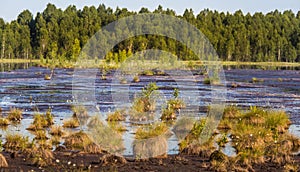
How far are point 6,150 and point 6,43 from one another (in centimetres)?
13315

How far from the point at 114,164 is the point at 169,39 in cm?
11632

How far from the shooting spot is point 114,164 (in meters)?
15.8

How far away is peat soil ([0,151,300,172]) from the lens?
15.2 m

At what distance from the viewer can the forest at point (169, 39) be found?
139m

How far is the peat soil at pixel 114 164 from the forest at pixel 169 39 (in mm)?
100865

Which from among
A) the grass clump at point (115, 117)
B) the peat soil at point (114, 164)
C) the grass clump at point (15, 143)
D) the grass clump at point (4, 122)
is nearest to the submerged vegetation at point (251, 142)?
the peat soil at point (114, 164)

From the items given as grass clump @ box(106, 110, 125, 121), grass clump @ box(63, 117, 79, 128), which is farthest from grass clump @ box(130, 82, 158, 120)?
grass clump @ box(63, 117, 79, 128)

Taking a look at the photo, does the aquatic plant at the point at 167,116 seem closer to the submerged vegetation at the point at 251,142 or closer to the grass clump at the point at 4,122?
the submerged vegetation at the point at 251,142

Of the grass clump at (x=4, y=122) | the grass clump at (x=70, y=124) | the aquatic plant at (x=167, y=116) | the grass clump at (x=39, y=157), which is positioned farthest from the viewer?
the aquatic plant at (x=167, y=116)

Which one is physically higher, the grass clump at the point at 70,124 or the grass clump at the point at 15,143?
the grass clump at the point at 70,124

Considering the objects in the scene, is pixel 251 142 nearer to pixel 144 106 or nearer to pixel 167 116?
pixel 167 116

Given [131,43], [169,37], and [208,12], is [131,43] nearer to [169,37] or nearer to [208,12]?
[169,37]

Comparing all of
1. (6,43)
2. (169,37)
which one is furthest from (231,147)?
(6,43)

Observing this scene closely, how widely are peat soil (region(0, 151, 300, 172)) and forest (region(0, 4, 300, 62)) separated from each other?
10086 centimetres
